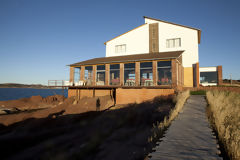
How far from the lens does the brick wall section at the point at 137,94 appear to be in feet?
49.3

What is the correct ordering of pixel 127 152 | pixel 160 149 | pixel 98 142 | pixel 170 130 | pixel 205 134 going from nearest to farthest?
pixel 160 149 < pixel 205 134 < pixel 170 130 < pixel 127 152 < pixel 98 142

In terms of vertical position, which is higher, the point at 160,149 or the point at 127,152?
the point at 160,149

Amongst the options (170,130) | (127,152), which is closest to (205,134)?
(170,130)

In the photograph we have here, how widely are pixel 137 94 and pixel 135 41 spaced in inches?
587

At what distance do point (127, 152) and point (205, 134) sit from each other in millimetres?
2796

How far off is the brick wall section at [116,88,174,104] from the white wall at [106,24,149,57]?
1256cm

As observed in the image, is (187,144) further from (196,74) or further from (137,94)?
(196,74)

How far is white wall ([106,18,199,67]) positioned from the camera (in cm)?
2297

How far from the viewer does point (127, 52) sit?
2769 centimetres

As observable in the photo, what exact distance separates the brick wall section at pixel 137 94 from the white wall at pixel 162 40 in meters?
11.1

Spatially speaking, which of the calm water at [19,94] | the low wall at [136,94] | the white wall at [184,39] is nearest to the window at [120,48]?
the white wall at [184,39]

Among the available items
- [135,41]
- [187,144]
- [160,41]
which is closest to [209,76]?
[160,41]

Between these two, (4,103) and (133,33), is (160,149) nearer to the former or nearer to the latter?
(4,103)

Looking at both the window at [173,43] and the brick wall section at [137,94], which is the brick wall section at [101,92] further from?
the window at [173,43]
